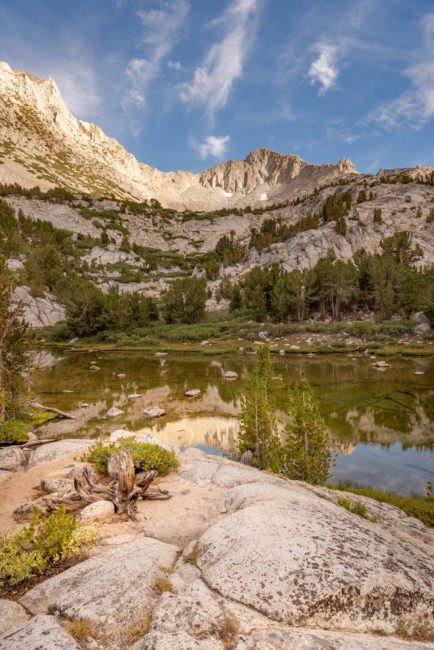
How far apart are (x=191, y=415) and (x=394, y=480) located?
11316mm

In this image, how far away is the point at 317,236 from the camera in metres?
80.1

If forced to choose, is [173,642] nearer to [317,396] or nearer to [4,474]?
[4,474]

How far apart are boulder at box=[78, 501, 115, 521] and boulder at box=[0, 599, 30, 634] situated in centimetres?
263

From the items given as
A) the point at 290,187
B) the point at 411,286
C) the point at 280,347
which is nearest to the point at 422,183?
the point at 411,286

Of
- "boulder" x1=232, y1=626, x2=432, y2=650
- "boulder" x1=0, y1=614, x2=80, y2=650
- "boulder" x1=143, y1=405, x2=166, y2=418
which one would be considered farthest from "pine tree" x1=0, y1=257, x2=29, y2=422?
"boulder" x1=232, y1=626, x2=432, y2=650

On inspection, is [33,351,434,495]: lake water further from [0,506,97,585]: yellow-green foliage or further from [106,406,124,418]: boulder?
[0,506,97,585]: yellow-green foliage

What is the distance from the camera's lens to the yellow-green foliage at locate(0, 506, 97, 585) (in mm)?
4320

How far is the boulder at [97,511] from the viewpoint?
6305 mm

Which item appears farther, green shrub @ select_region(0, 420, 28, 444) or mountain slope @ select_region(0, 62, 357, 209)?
mountain slope @ select_region(0, 62, 357, 209)

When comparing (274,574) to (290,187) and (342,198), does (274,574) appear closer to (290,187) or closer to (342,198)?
(342,198)

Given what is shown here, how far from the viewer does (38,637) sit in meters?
2.82

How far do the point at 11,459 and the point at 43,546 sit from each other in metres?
7.64

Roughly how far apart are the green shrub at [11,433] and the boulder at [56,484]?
23.2 ft

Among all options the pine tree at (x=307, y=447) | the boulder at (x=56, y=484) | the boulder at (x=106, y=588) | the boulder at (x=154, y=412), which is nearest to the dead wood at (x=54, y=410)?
the boulder at (x=154, y=412)
